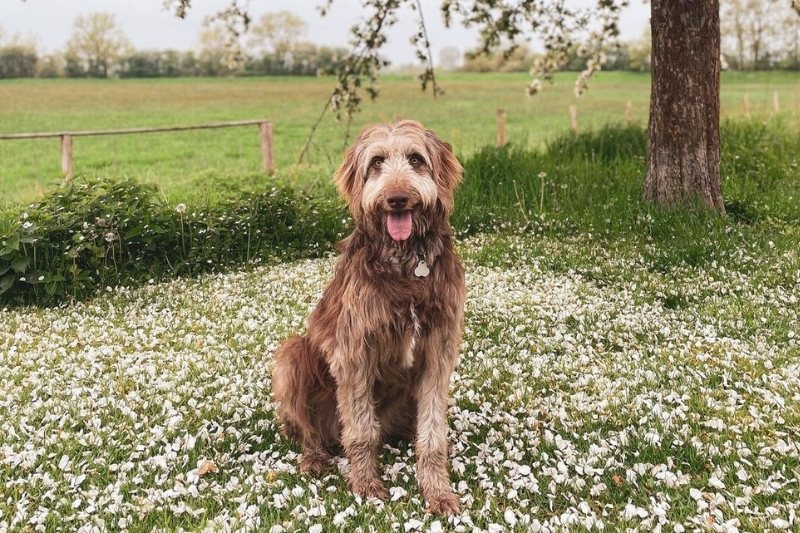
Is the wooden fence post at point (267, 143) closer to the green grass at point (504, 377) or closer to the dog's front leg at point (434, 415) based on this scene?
the green grass at point (504, 377)

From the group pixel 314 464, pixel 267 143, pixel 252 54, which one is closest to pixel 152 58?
pixel 252 54

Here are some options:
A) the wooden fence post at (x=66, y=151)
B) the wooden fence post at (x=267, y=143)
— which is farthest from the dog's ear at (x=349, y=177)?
the wooden fence post at (x=267, y=143)

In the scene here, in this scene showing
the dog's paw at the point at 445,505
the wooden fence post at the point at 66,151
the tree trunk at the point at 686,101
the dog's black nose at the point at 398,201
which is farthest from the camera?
the wooden fence post at the point at 66,151

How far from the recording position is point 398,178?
146 inches

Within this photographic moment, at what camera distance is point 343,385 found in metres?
4.10

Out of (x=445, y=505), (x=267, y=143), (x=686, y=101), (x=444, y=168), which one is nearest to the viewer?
(x=445, y=505)

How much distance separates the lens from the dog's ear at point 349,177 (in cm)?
399

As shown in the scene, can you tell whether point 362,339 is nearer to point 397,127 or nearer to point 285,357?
point 285,357

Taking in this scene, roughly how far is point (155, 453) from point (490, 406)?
2491 mm

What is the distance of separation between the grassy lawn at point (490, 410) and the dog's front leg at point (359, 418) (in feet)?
0.49

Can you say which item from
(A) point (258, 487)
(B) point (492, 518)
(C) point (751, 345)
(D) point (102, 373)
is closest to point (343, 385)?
(A) point (258, 487)

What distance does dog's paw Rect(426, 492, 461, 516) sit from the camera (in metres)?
3.86

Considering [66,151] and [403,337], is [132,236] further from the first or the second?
[66,151]

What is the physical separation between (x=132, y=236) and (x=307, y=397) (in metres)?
5.48
